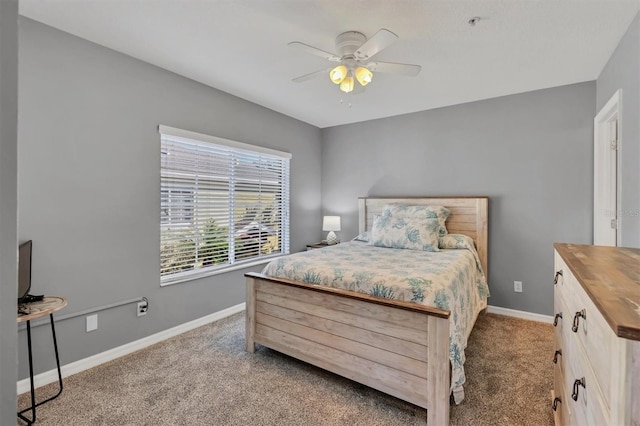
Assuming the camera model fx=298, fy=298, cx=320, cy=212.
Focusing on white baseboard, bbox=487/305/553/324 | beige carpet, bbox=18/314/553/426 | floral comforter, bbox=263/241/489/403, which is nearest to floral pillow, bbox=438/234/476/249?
floral comforter, bbox=263/241/489/403

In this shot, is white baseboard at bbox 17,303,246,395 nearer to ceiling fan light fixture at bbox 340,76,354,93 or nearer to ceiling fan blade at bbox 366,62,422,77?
ceiling fan light fixture at bbox 340,76,354,93

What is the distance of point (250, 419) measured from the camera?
1.75 meters

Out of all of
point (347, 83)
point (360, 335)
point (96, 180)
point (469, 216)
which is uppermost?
point (347, 83)

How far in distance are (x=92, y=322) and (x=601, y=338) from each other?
2.99m

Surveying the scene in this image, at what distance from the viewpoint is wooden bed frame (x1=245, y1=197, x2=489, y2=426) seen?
1669 mm

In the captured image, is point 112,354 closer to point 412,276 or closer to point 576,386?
point 412,276

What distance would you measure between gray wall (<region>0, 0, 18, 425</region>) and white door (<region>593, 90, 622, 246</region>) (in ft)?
11.9

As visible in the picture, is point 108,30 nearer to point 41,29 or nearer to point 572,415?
point 41,29

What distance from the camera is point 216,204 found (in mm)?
3277

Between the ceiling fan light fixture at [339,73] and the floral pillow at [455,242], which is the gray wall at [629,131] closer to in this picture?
the floral pillow at [455,242]

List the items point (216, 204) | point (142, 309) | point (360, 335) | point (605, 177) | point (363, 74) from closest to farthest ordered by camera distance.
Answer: point (360, 335) < point (363, 74) < point (142, 309) < point (605, 177) < point (216, 204)

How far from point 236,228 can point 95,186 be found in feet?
4.81

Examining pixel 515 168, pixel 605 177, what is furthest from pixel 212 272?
pixel 605 177

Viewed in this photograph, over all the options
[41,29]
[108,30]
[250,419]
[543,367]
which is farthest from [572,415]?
[41,29]
